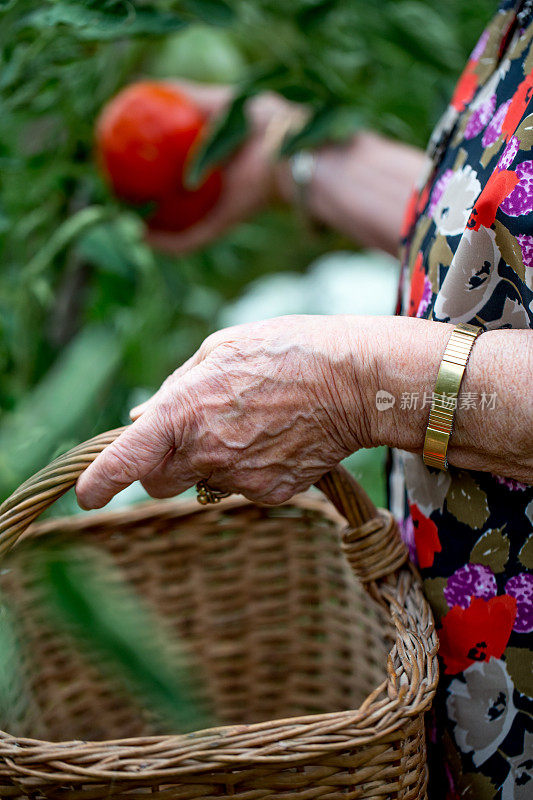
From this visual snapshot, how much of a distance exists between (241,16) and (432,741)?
82 centimetres

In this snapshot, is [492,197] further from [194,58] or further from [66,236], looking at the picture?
[194,58]

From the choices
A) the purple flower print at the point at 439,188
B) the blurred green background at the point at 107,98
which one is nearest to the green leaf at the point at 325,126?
the blurred green background at the point at 107,98

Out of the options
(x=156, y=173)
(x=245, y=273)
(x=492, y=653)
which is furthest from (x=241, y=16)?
(x=492, y=653)

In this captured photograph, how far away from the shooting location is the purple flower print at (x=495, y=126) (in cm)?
53

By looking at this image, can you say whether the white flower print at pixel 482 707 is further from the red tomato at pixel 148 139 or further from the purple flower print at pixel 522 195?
the red tomato at pixel 148 139

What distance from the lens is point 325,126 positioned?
92 centimetres

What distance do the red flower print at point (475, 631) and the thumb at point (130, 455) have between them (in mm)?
258

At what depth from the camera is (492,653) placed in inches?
21.0

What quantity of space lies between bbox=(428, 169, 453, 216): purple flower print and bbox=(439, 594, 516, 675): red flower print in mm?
312

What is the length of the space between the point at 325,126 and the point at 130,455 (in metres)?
0.59

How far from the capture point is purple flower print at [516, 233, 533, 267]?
0.47 metres

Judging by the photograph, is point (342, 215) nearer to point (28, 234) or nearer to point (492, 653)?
point (28, 234)

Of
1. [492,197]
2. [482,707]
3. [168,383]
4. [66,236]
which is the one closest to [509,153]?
[492,197]

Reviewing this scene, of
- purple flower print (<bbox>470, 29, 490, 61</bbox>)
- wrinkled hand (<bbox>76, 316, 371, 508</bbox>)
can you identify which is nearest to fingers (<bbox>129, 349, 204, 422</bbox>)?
wrinkled hand (<bbox>76, 316, 371, 508</bbox>)
